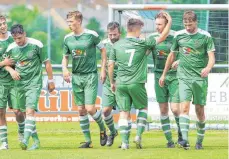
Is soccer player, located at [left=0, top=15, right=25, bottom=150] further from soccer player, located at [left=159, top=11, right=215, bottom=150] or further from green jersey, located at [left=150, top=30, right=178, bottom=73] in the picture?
soccer player, located at [left=159, top=11, right=215, bottom=150]

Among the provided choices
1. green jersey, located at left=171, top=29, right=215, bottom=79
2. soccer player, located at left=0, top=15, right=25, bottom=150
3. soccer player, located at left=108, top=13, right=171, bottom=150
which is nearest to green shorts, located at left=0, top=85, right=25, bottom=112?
soccer player, located at left=0, top=15, right=25, bottom=150

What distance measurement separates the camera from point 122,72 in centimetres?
1664

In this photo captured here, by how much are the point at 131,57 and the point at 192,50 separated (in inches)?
40.7

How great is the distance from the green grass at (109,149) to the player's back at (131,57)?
3.84ft

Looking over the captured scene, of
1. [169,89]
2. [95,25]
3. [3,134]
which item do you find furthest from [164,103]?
[95,25]

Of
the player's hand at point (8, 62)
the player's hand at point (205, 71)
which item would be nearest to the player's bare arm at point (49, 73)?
the player's hand at point (8, 62)

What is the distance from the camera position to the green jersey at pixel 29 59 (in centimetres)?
1703

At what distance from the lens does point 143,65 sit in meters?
16.6

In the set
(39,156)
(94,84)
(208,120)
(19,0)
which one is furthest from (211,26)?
(19,0)

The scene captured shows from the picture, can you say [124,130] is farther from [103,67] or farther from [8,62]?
[8,62]

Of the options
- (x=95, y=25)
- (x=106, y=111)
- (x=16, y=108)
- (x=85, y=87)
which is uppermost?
(x=95, y=25)

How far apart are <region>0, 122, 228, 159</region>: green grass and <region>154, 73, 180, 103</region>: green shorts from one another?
846 mm

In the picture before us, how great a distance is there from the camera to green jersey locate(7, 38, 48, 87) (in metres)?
17.0

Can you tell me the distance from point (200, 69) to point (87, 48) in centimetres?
200
